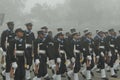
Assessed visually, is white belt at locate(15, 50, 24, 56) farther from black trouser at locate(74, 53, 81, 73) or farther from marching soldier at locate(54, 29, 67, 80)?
black trouser at locate(74, 53, 81, 73)

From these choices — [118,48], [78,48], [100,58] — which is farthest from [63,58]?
[118,48]

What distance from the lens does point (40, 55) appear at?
15.5m

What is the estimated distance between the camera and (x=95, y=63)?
757 inches

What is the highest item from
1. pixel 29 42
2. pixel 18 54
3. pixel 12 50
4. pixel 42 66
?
pixel 29 42

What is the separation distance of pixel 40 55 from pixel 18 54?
136 centimetres

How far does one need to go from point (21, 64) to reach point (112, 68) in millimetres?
6257

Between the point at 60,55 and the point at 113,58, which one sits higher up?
the point at 60,55

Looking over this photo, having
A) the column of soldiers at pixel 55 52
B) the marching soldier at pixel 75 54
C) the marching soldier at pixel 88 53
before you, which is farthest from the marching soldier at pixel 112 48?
the marching soldier at pixel 75 54

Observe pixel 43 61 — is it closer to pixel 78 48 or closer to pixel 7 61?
pixel 7 61

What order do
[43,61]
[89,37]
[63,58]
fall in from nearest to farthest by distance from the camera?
[43,61]
[63,58]
[89,37]

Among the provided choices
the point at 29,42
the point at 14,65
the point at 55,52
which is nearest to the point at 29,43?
the point at 29,42

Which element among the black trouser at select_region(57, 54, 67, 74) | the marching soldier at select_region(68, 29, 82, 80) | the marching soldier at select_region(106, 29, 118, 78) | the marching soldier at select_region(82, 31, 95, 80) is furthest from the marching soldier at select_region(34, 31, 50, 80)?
the marching soldier at select_region(106, 29, 118, 78)

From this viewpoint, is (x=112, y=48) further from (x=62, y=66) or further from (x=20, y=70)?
(x=20, y=70)

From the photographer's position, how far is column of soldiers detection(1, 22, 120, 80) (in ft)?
47.1
